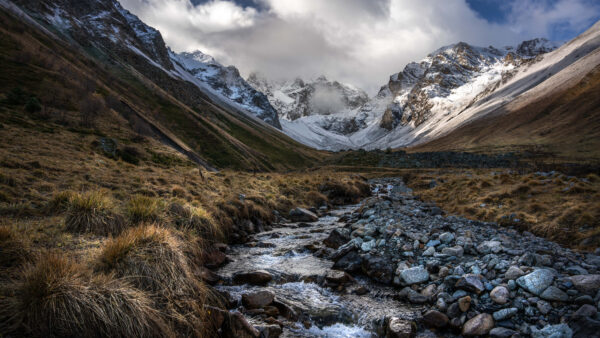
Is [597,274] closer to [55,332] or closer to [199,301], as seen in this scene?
[199,301]

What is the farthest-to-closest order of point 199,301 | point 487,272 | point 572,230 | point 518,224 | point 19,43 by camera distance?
point 19,43 < point 518,224 < point 572,230 < point 487,272 < point 199,301

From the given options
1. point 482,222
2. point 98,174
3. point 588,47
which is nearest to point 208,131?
point 98,174

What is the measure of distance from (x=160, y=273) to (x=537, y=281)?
30.1ft

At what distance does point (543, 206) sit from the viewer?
464 inches

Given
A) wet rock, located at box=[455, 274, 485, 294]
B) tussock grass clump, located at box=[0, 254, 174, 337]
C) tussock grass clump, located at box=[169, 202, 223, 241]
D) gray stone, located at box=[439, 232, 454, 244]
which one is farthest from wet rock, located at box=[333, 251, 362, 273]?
tussock grass clump, located at box=[0, 254, 174, 337]

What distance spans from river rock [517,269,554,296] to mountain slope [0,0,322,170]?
39.7 metres

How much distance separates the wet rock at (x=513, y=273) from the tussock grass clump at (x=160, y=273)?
7.89 metres

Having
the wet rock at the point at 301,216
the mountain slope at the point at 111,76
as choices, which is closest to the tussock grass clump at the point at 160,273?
the wet rock at the point at 301,216

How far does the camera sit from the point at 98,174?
50.5 feet

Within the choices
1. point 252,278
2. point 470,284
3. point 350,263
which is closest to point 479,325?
point 470,284

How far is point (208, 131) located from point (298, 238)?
56.6 m

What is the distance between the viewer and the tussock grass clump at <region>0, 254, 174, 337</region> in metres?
4.14

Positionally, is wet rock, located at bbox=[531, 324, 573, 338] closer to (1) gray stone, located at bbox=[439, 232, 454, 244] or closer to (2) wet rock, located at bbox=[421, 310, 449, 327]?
(2) wet rock, located at bbox=[421, 310, 449, 327]

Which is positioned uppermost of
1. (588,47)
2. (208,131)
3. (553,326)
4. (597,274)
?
(588,47)
